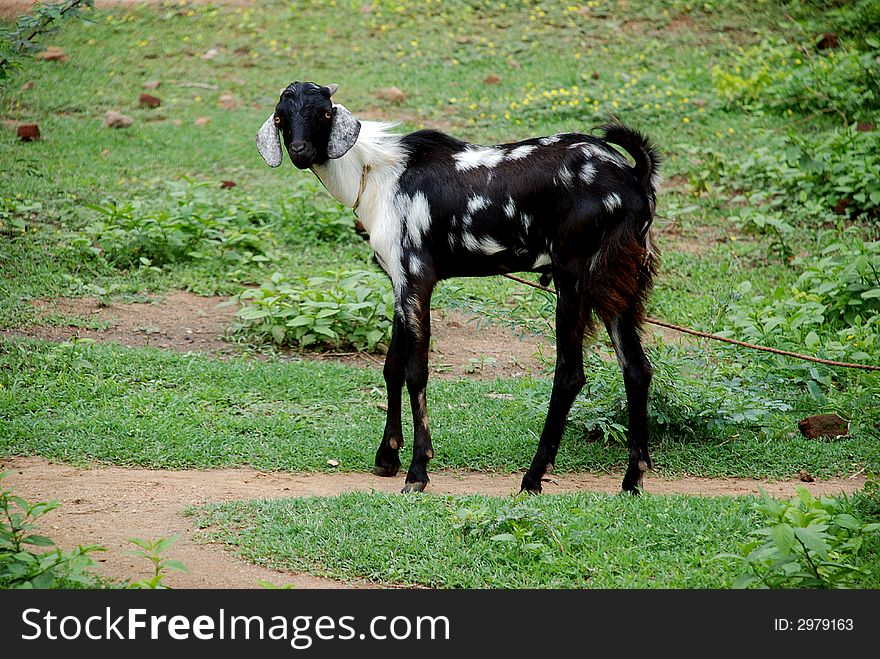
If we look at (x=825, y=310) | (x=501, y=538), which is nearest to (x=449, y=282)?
(x=825, y=310)

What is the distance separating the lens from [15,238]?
10.4 m

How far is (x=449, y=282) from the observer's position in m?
9.86

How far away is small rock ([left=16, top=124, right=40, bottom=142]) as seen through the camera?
1291 cm

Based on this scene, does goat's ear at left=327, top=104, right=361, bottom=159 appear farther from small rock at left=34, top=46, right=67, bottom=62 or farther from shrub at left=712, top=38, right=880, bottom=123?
small rock at left=34, top=46, right=67, bottom=62

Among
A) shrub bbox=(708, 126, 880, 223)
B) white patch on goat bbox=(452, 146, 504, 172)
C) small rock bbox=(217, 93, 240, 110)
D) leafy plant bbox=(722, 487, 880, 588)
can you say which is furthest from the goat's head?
small rock bbox=(217, 93, 240, 110)

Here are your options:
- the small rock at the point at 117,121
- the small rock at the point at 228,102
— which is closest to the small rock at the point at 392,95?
the small rock at the point at 228,102

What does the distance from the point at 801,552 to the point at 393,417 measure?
2.86m

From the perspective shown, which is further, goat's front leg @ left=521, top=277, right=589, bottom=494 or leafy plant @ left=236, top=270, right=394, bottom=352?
leafy plant @ left=236, top=270, right=394, bottom=352

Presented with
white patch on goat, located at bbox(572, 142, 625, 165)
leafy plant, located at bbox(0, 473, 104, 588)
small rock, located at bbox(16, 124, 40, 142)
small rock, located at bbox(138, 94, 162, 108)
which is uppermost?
white patch on goat, located at bbox(572, 142, 625, 165)

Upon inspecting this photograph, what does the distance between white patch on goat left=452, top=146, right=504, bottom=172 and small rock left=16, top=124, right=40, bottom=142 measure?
855 cm

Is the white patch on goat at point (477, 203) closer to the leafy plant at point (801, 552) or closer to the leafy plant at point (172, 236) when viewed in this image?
the leafy plant at point (801, 552)

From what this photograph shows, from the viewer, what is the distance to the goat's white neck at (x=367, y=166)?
20.7ft

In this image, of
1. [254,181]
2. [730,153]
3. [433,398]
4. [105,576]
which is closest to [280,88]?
[254,181]

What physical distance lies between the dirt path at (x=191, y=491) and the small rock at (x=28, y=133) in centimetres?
762
